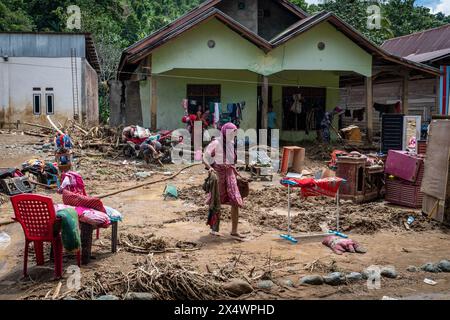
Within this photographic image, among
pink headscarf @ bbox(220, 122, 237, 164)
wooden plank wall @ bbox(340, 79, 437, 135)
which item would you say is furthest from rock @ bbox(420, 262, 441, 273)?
wooden plank wall @ bbox(340, 79, 437, 135)

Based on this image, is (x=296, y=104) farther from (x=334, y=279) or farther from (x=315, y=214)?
(x=334, y=279)

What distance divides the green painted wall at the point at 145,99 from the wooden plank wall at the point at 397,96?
855cm

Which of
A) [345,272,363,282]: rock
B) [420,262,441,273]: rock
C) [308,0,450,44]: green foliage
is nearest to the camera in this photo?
[345,272,363,282]: rock

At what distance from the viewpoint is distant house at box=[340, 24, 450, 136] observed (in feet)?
64.8

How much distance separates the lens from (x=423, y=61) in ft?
66.4

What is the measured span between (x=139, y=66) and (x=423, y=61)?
11.4m

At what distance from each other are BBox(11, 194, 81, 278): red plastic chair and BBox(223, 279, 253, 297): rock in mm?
1845

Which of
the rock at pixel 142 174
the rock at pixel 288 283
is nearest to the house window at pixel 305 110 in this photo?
the rock at pixel 142 174

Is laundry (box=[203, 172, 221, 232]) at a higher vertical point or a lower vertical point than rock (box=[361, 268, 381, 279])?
higher

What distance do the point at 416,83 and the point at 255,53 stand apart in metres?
8.62

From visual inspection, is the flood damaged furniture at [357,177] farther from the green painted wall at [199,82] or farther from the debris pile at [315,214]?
the green painted wall at [199,82]

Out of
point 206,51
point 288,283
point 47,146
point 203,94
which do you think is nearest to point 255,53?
point 206,51

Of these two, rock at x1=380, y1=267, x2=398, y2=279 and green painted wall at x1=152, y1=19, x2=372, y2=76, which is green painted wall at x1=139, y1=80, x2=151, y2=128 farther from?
rock at x1=380, y1=267, x2=398, y2=279
